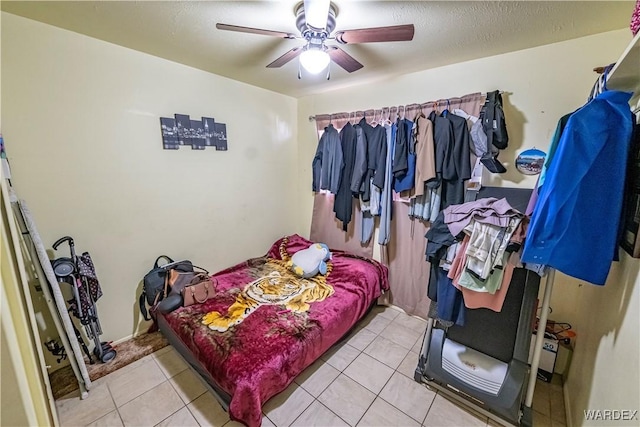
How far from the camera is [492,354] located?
1653 mm

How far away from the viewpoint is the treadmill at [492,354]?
1.50 m

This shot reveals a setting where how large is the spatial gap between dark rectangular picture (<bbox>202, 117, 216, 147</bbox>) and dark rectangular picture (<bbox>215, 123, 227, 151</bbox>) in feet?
0.13

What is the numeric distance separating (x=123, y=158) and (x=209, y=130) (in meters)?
0.78

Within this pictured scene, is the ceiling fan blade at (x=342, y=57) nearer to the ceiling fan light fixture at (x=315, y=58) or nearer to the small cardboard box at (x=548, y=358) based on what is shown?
the ceiling fan light fixture at (x=315, y=58)

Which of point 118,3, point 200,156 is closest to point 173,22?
point 118,3

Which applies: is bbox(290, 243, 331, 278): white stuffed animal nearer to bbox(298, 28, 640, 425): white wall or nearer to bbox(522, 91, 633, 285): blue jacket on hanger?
bbox(298, 28, 640, 425): white wall

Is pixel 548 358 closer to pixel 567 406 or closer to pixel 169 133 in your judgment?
pixel 567 406

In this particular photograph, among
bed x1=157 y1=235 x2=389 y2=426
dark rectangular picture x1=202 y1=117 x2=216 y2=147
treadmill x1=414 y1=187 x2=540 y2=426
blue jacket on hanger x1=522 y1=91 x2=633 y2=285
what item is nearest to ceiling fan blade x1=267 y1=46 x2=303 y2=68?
dark rectangular picture x1=202 y1=117 x2=216 y2=147

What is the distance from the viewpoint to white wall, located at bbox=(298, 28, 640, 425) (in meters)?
1.10

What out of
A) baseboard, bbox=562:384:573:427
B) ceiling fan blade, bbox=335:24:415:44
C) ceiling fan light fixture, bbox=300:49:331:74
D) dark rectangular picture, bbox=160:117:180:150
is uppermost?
ceiling fan blade, bbox=335:24:415:44

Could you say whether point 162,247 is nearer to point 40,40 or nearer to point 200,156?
point 200,156

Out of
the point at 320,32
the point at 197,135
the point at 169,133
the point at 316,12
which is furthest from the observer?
the point at 197,135

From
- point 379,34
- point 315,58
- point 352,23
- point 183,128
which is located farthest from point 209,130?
point 379,34

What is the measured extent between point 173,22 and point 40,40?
0.87m
